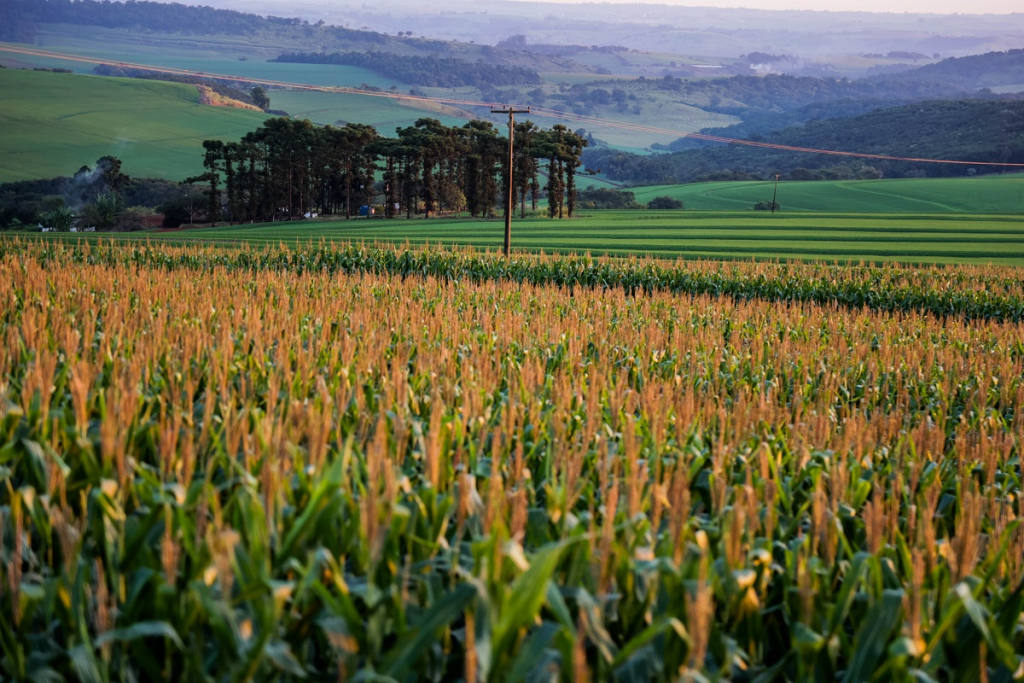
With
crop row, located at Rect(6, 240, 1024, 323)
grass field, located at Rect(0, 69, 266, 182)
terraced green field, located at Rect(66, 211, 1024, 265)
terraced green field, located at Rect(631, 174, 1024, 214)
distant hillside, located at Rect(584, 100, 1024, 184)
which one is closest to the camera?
crop row, located at Rect(6, 240, 1024, 323)

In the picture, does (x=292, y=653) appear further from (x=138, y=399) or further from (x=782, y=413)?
(x=782, y=413)

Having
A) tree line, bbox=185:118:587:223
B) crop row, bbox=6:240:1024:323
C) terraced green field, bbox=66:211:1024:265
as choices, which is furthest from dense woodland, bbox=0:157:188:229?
crop row, bbox=6:240:1024:323

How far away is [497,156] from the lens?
9381 centimetres

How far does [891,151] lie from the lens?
17450cm

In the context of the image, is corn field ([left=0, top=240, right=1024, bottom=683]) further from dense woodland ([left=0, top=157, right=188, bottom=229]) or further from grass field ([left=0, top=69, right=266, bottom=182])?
grass field ([left=0, top=69, right=266, bottom=182])

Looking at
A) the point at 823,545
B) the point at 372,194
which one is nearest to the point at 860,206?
the point at 372,194

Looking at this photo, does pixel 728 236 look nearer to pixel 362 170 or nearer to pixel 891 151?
pixel 362 170

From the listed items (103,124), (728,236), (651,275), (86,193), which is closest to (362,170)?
(86,193)

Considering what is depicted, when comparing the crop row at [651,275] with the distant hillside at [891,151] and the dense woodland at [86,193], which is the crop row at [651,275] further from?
the distant hillside at [891,151]

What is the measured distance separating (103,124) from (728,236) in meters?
115

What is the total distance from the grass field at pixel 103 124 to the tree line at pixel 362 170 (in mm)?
36965

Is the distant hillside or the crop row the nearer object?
the crop row

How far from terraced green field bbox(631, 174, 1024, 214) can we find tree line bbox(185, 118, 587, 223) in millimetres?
26185

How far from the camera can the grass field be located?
396 feet
